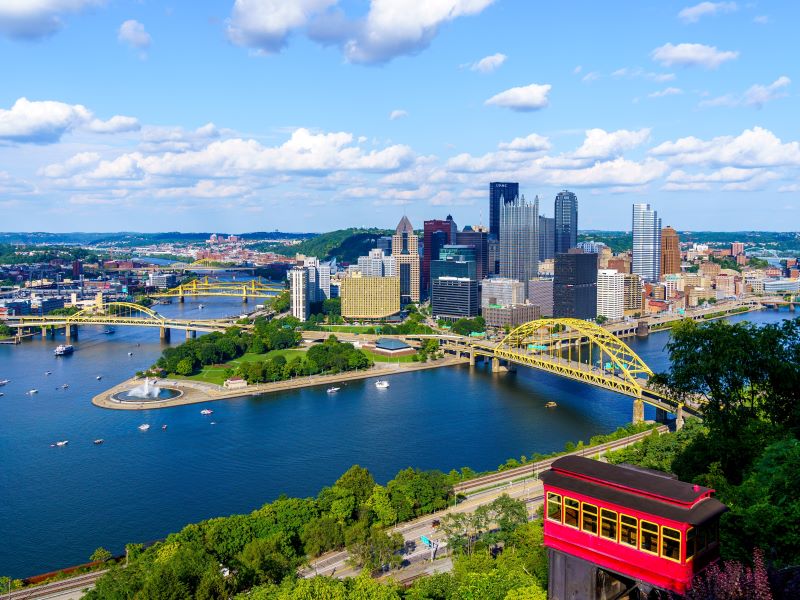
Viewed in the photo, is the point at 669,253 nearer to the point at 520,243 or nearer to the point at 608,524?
the point at 520,243

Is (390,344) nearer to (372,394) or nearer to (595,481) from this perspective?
(372,394)

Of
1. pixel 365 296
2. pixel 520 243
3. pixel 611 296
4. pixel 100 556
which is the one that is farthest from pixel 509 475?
pixel 520 243

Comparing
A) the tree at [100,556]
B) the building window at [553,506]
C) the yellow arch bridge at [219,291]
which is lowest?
the tree at [100,556]

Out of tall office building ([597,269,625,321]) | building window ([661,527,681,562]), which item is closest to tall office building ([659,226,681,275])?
tall office building ([597,269,625,321])

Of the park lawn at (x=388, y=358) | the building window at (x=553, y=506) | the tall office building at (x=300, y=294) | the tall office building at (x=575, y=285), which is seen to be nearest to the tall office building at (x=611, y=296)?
the tall office building at (x=575, y=285)

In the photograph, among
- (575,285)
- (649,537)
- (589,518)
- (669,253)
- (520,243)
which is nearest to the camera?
(649,537)

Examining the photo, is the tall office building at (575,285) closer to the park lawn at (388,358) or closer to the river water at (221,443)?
the river water at (221,443)

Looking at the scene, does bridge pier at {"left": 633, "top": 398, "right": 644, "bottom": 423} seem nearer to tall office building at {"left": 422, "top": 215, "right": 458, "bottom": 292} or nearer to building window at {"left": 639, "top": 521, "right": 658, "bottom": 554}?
building window at {"left": 639, "top": 521, "right": 658, "bottom": 554}
